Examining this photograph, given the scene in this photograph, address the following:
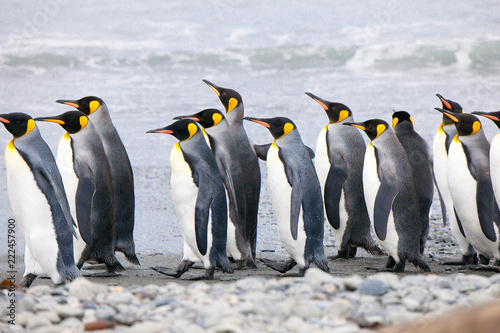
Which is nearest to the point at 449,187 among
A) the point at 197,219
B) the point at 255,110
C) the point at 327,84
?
the point at 197,219

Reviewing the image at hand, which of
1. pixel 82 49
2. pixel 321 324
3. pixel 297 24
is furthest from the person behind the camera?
pixel 297 24

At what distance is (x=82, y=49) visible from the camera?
1769 cm

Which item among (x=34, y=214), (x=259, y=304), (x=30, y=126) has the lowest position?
(x=259, y=304)

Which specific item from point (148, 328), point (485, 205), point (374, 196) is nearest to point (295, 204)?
Answer: point (374, 196)

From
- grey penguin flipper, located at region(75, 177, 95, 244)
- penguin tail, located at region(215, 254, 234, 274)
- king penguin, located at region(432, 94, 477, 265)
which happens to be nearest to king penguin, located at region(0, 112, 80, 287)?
grey penguin flipper, located at region(75, 177, 95, 244)

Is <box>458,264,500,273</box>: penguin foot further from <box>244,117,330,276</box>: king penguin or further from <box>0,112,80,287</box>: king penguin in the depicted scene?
<box>0,112,80,287</box>: king penguin

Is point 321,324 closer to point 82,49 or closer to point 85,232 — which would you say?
point 85,232

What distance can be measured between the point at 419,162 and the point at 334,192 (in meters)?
0.79

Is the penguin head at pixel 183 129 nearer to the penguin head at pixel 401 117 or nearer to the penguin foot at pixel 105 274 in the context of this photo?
the penguin foot at pixel 105 274

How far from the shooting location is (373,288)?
2.84m

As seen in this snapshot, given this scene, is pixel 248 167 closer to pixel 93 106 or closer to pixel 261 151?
pixel 261 151

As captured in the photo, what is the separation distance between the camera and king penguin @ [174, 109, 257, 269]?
182 inches

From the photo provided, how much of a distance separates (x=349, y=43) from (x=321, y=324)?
1739 centimetres

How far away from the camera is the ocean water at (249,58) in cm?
1302
